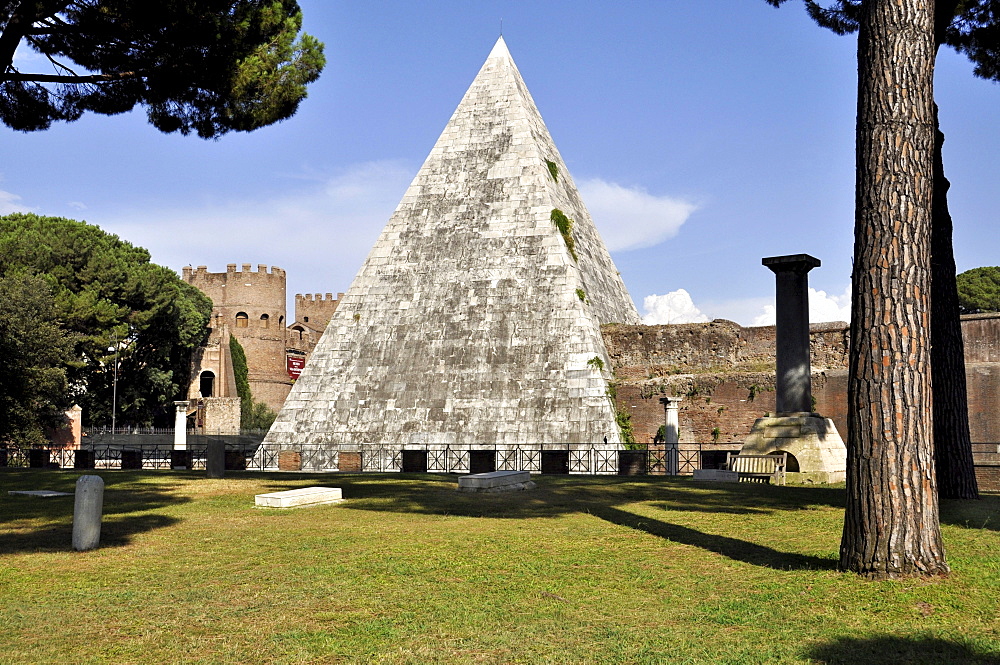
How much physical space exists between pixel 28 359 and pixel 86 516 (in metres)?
20.6

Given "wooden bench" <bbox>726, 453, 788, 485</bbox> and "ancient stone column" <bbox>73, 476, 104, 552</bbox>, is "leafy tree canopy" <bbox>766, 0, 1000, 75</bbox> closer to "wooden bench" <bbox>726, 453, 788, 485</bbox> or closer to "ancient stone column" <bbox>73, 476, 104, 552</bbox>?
"wooden bench" <bbox>726, 453, 788, 485</bbox>

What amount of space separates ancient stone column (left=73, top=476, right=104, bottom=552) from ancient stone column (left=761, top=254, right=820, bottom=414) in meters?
9.96

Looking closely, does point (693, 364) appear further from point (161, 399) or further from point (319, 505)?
point (161, 399)

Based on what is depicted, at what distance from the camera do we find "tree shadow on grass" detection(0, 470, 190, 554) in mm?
7543

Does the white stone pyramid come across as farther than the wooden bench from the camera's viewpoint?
Yes

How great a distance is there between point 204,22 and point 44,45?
2.52 meters

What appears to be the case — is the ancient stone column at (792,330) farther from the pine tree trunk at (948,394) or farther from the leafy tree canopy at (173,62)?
the leafy tree canopy at (173,62)

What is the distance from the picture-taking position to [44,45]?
1223cm

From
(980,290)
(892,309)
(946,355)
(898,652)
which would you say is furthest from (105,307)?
(980,290)

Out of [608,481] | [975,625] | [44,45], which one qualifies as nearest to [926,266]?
[975,625]

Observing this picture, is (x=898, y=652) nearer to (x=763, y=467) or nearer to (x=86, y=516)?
(x=86, y=516)

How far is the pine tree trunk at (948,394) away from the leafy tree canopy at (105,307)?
29813mm

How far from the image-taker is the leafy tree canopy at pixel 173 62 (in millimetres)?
11484

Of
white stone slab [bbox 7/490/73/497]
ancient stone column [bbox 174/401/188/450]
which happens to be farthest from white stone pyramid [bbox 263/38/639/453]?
white stone slab [bbox 7/490/73/497]
